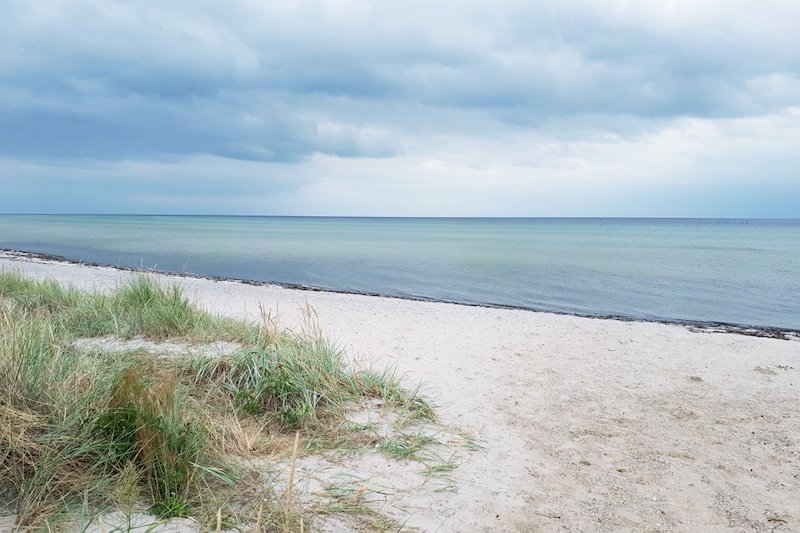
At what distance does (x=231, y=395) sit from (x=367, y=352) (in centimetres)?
338

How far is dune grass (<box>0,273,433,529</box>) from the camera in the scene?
313 cm

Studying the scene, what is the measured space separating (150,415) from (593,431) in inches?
161

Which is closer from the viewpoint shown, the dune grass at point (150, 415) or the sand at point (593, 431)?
the dune grass at point (150, 415)

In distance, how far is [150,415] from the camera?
348 centimetres

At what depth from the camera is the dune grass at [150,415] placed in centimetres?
313

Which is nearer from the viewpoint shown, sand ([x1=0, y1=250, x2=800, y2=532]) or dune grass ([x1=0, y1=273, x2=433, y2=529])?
dune grass ([x1=0, y1=273, x2=433, y2=529])

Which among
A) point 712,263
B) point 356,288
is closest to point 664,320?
point 356,288

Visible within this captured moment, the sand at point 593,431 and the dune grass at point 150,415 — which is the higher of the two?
the dune grass at point 150,415

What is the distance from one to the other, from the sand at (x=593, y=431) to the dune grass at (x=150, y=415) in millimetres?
672

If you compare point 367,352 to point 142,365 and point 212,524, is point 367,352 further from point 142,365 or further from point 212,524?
point 212,524

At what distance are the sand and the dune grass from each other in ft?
2.21

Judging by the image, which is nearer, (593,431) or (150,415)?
(150,415)

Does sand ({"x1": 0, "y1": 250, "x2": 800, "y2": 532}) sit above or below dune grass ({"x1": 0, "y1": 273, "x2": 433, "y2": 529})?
below

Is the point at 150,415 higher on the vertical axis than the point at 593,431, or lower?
higher
